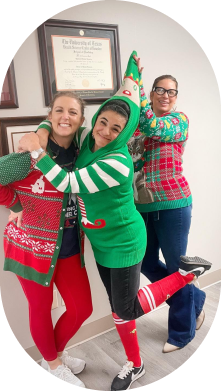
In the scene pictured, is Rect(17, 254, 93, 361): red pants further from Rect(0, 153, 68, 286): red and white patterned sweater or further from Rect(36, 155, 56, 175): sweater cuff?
Rect(36, 155, 56, 175): sweater cuff

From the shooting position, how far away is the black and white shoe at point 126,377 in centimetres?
141

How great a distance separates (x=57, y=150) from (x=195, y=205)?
45.8 inches

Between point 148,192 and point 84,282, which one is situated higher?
point 148,192

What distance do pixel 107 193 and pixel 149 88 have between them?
0.78m

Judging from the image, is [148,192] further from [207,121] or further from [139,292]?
[207,121]

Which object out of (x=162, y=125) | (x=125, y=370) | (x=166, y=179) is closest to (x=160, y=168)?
(x=166, y=179)

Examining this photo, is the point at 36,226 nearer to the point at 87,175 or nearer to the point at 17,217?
the point at 17,217

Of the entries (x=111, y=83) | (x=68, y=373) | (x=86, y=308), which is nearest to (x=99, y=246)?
(x=86, y=308)

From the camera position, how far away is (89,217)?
1219 mm

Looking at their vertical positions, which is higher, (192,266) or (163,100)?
(163,100)

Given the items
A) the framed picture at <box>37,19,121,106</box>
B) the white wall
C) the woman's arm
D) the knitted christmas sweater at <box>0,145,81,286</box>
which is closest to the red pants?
the knitted christmas sweater at <box>0,145,81,286</box>

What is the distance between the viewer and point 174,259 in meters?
1.56

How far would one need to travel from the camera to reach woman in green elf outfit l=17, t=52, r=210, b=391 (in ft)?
3.64

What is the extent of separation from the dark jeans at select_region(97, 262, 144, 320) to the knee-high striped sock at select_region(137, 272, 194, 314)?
3 centimetres
